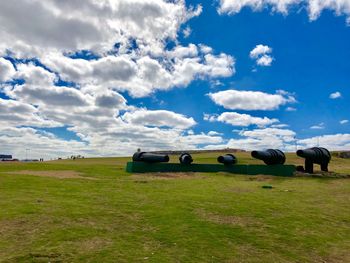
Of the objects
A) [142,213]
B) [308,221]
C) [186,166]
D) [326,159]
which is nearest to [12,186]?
[142,213]

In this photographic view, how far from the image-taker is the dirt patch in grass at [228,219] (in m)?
12.9

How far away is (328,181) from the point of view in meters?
30.4

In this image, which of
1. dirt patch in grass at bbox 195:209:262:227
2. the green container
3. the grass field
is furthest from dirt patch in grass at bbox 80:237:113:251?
the green container

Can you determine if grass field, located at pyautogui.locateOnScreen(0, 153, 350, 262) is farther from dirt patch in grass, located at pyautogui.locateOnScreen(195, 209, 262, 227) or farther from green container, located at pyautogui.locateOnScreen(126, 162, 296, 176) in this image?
green container, located at pyautogui.locateOnScreen(126, 162, 296, 176)

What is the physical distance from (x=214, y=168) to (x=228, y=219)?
2714 cm

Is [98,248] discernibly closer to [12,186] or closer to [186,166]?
[12,186]

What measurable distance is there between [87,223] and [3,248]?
3.38 meters

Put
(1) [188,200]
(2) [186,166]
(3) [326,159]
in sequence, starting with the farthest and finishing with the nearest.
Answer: (2) [186,166]
(3) [326,159]
(1) [188,200]

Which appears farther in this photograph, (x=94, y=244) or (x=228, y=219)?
(x=228, y=219)

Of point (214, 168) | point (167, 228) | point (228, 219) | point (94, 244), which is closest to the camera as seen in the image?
point (94, 244)

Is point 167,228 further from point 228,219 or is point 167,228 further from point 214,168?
point 214,168

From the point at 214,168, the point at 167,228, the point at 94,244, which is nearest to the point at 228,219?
the point at 167,228

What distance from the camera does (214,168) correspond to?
1599 inches

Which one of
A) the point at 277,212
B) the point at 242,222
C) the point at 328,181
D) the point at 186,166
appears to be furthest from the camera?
the point at 186,166
